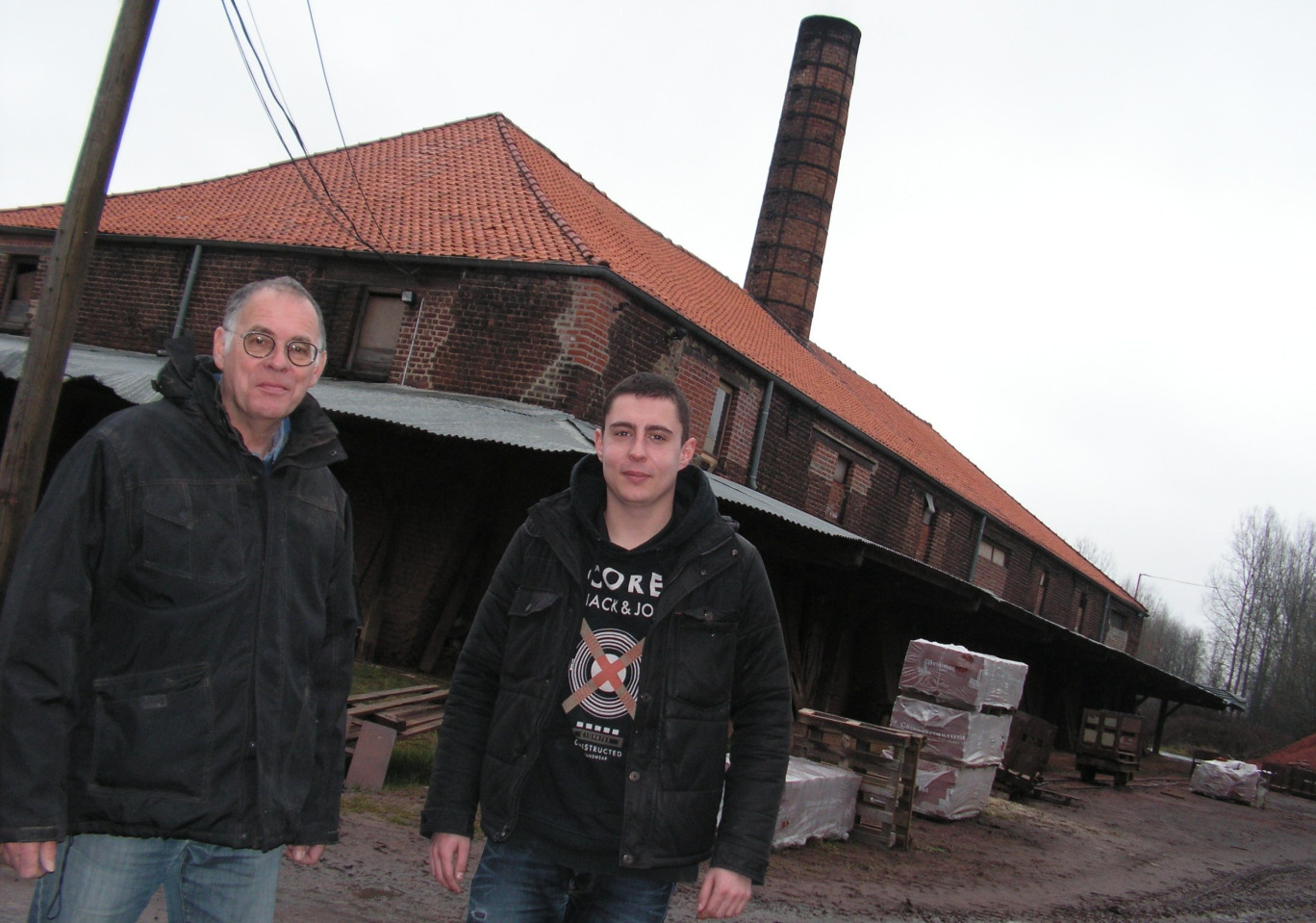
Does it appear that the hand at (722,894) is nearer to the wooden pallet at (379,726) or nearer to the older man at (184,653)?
the older man at (184,653)

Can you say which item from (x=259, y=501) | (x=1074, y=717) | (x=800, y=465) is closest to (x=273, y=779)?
(x=259, y=501)

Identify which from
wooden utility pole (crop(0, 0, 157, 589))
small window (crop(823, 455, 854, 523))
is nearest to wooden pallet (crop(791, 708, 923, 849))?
wooden utility pole (crop(0, 0, 157, 589))

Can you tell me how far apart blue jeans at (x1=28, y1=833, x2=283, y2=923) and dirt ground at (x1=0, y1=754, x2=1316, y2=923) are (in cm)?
241

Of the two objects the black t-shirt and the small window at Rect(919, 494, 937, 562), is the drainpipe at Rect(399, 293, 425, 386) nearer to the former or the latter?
the black t-shirt

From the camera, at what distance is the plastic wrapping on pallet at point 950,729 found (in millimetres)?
10398

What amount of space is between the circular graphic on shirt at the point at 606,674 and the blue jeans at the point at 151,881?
0.75 m

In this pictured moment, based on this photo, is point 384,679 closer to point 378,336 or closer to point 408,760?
point 408,760

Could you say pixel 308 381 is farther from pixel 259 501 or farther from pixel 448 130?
pixel 448 130

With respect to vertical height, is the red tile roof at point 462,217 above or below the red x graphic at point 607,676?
above

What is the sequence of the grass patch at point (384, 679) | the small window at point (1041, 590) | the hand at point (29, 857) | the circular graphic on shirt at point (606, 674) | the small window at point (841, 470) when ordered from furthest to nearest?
the small window at point (1041, 590), the small window at point (841, 470), the grass patch at point (384, 679), the circular graphic on shirt at point (606, 674), the hand at point (29, 857)

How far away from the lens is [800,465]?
1891 centimetres

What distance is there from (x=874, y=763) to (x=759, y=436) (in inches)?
356

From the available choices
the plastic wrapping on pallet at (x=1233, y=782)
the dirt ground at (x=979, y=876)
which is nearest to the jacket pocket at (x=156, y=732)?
the dirt ground at (x=979, y=876)

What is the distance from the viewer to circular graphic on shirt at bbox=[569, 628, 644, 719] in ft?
8.20
